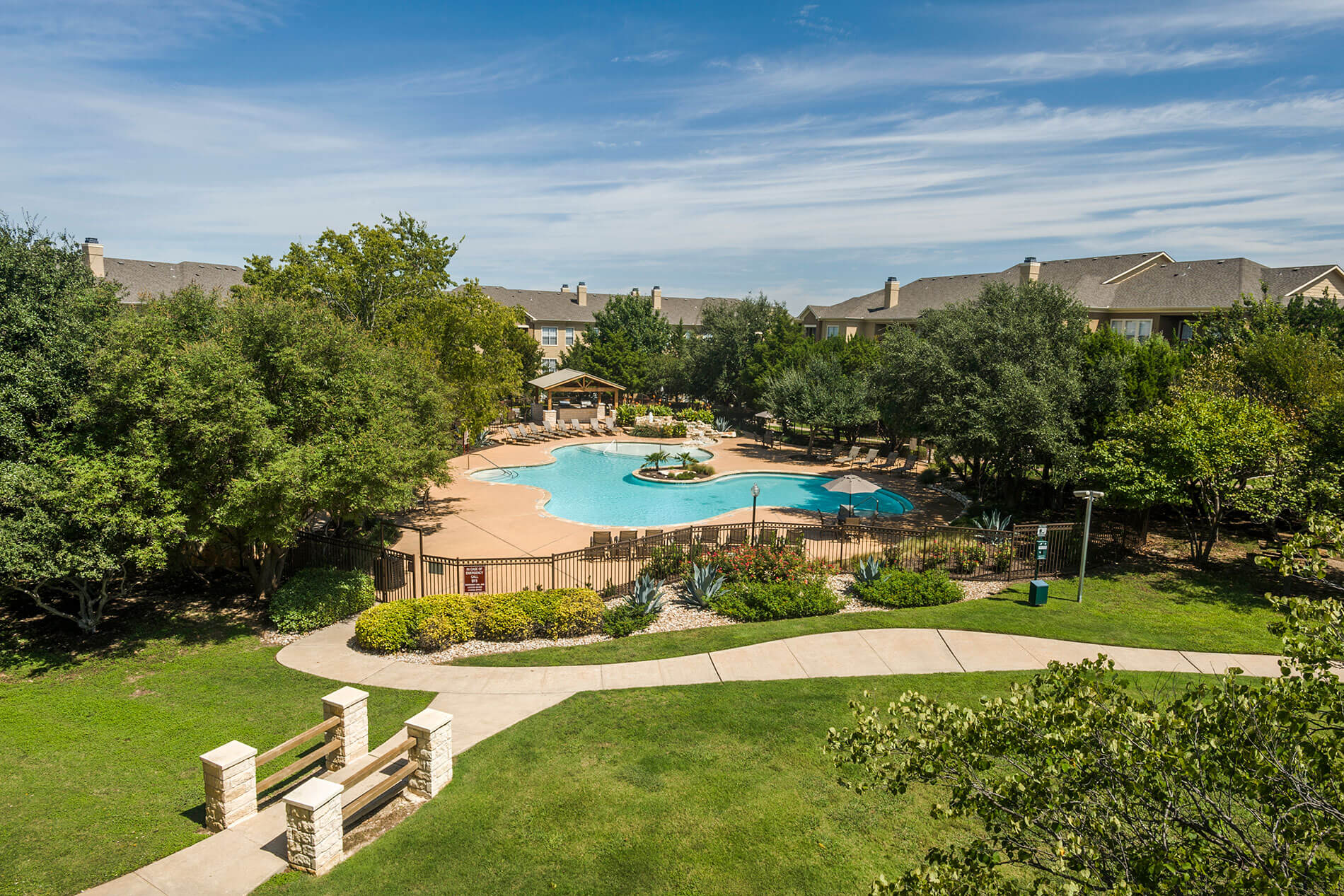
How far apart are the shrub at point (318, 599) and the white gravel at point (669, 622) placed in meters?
0.45

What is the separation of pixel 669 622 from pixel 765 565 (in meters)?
2.97

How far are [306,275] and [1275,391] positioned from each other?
3566cm

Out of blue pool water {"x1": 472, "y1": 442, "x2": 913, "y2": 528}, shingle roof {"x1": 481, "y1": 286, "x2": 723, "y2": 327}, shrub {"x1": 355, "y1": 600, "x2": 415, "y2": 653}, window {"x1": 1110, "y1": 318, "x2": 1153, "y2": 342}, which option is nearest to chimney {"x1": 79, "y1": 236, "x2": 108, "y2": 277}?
shingle roof {"x1": 481, "y1": 286, "x2": 723, "y2": 327}

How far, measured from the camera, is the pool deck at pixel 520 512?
69.5 ft

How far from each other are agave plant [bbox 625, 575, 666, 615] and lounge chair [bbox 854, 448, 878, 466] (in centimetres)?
2206

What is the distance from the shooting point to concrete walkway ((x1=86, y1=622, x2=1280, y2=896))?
11.7 m

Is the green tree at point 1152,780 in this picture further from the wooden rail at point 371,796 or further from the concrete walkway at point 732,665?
the concrete walkway at point 732,665

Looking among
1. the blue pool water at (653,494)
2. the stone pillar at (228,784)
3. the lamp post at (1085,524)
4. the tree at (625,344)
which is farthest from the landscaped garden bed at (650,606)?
the tree at (625,344)

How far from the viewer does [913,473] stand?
3331 cm

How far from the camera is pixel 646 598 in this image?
15695 millimetres

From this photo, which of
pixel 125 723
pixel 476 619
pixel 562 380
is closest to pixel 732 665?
pixel 476 619

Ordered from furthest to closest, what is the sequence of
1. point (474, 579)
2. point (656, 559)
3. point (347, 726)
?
point (656, 559), point (474, 579), point (347, 726)

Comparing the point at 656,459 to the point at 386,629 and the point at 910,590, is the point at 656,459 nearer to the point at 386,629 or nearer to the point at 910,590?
the point at 910,590

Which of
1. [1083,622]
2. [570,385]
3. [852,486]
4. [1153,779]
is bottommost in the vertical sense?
[1083,622]
